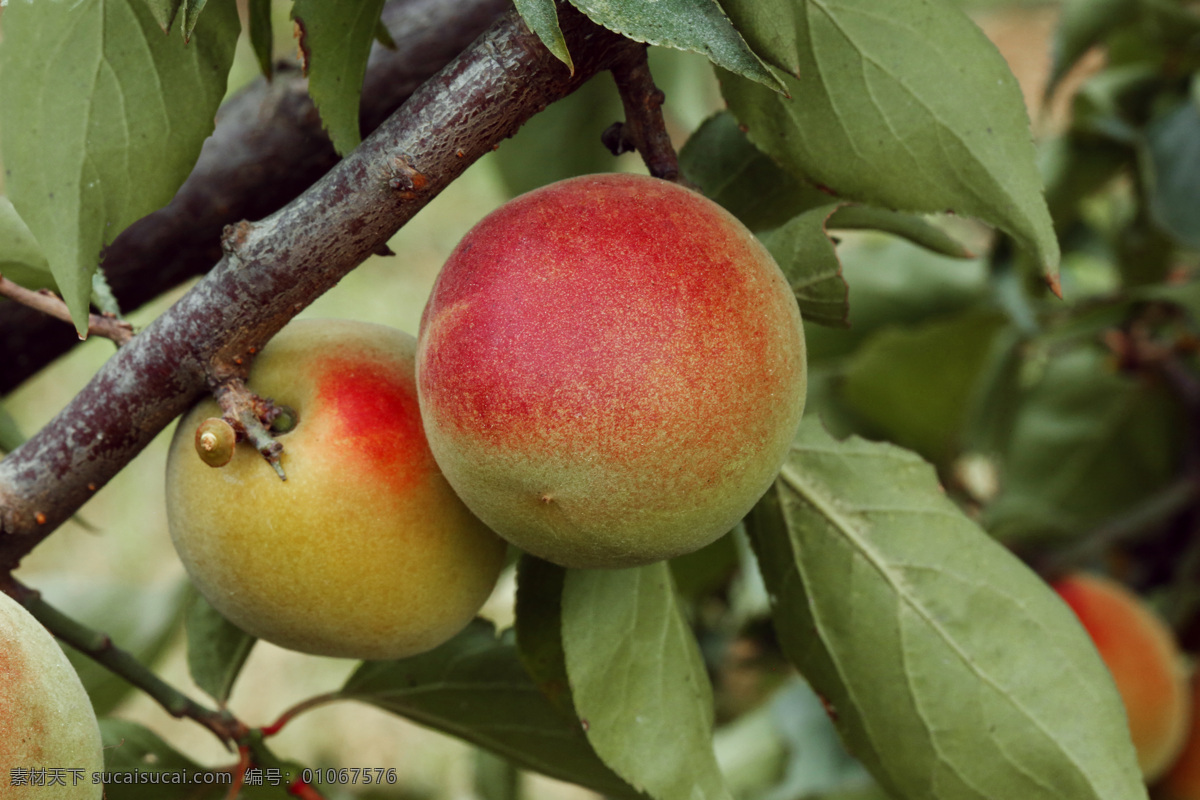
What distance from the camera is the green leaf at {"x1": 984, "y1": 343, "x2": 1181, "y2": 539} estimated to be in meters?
1.62

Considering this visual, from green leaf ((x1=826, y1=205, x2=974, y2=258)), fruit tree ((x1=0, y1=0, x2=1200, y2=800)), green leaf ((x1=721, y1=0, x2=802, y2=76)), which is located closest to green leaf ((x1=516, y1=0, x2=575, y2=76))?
fruit tree ((x1=0, y1=0, x2=1200, y2=800))

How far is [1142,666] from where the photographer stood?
1356 mm

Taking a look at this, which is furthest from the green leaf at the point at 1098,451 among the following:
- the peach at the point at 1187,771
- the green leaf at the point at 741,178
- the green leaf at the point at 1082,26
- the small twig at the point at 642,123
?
the small twig at the point at 642,123

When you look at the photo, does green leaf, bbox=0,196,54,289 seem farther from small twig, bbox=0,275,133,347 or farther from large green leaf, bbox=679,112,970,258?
large green leaf, bbox=679,112,970,258

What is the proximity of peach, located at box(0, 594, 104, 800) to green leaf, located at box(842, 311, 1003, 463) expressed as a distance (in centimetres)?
110

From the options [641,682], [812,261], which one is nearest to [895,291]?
[812,261]

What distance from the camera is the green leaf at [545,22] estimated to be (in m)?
0.52

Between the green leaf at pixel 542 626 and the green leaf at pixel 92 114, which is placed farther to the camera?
the green leaf at pixel 542 626

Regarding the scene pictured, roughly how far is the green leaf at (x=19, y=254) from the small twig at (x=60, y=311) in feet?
0.08

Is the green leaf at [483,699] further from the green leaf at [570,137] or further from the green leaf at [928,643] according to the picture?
the green leaf at [570,137]

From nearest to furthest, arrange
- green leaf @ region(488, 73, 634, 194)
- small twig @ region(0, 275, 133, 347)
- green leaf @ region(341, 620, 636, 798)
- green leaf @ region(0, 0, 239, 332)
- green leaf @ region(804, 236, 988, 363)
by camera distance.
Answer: green leaf @ region(0, 0, 239, 332), small twig @ region(0, 275, 133, 347), green leaf @ region(341, 620, 636, 798), green leaf @ region(488, 73, 634, 194), green leaf @ region(804, 236, 988, 363)

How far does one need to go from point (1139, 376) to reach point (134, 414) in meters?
1.45

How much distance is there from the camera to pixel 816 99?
2.25 ft

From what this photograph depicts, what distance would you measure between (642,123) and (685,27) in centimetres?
17
